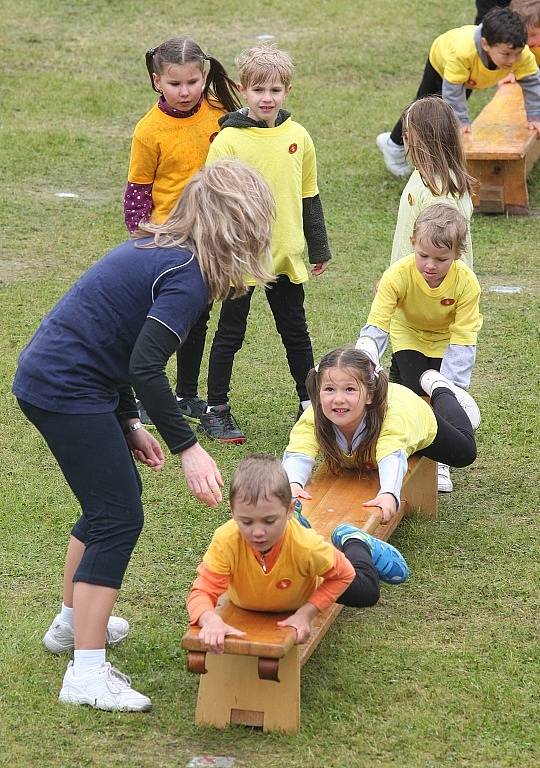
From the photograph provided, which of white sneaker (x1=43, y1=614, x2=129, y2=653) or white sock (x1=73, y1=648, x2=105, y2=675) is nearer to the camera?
white sock (x1=73, y1=648, x2=105, y2=675)

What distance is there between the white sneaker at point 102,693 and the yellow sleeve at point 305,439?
3.87 ft

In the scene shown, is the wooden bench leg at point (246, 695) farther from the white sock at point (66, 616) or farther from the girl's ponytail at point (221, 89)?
the girl's ponytail at point (221, 89)

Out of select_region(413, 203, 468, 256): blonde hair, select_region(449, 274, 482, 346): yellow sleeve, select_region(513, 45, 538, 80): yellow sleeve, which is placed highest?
select_region(413, 203, 468, 256): blonde hair

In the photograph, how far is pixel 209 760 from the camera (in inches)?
143

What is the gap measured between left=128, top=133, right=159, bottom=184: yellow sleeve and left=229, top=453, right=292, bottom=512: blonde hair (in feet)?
8.76

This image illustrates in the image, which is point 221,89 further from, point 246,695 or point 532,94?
point 532,94

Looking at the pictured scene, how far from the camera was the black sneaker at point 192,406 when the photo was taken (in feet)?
20.5

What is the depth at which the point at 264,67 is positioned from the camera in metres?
5.75

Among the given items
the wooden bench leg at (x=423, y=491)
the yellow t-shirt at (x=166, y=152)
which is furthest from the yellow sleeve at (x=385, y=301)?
the yellow t-shirt at (x=166, y=152)

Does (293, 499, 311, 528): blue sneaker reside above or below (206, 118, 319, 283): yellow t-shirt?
below

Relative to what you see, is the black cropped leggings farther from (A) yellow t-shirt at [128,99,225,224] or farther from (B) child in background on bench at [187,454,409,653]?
(A) yellow t-shirt at [128,99,225,224]

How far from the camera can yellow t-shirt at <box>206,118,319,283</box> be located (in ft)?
19.2

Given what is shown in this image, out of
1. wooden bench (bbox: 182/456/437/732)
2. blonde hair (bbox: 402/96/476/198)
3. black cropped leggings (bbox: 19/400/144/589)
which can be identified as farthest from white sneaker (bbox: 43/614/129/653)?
blonde hair (bbox: 402/96/476/198)

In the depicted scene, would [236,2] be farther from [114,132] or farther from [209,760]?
[209,760]
